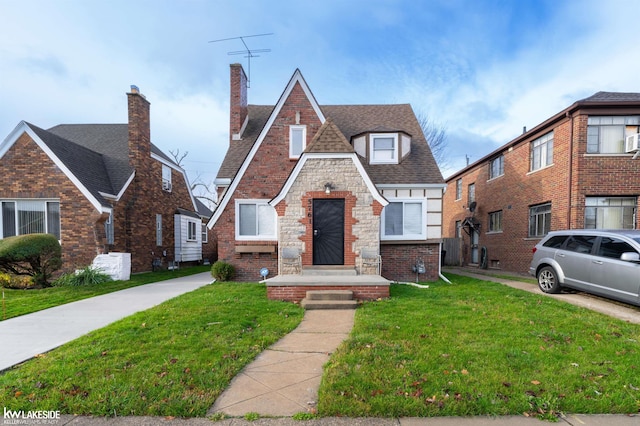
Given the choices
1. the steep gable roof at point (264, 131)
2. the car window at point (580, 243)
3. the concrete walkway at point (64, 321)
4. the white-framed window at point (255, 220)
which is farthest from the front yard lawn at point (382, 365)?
the steep gable roof at point (264, 131)

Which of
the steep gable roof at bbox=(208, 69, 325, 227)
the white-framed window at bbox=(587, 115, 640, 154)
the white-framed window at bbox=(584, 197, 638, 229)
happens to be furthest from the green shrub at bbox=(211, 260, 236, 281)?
the white-framed window at bbox=(587, 115, 640, 154)

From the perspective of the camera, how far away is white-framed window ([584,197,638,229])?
1175 cm

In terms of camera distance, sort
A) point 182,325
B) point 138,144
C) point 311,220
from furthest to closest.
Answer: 1. point 138,144
2. point 311,220
3. point 182,325

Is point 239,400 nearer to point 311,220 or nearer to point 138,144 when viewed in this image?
point 311,220

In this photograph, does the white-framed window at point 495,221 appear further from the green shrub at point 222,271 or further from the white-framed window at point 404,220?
the green shrub at point 222,271

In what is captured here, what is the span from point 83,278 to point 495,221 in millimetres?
20381

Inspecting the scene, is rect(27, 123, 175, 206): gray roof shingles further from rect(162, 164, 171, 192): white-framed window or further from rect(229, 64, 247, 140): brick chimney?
rect(229, 64, 247, 140): brick chimney

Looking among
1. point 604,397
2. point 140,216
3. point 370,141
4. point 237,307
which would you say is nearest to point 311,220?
point 237,307

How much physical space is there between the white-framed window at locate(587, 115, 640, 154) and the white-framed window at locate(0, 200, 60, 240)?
21692 millimetres

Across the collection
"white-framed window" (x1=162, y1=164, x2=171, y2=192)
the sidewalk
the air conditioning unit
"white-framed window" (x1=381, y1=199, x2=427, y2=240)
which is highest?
the air conditioning unit

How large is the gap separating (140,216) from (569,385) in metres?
15.9

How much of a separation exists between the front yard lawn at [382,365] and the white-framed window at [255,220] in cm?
445

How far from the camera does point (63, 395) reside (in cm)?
321

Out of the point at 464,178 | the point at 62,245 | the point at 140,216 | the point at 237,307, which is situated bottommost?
the point at 237,307
